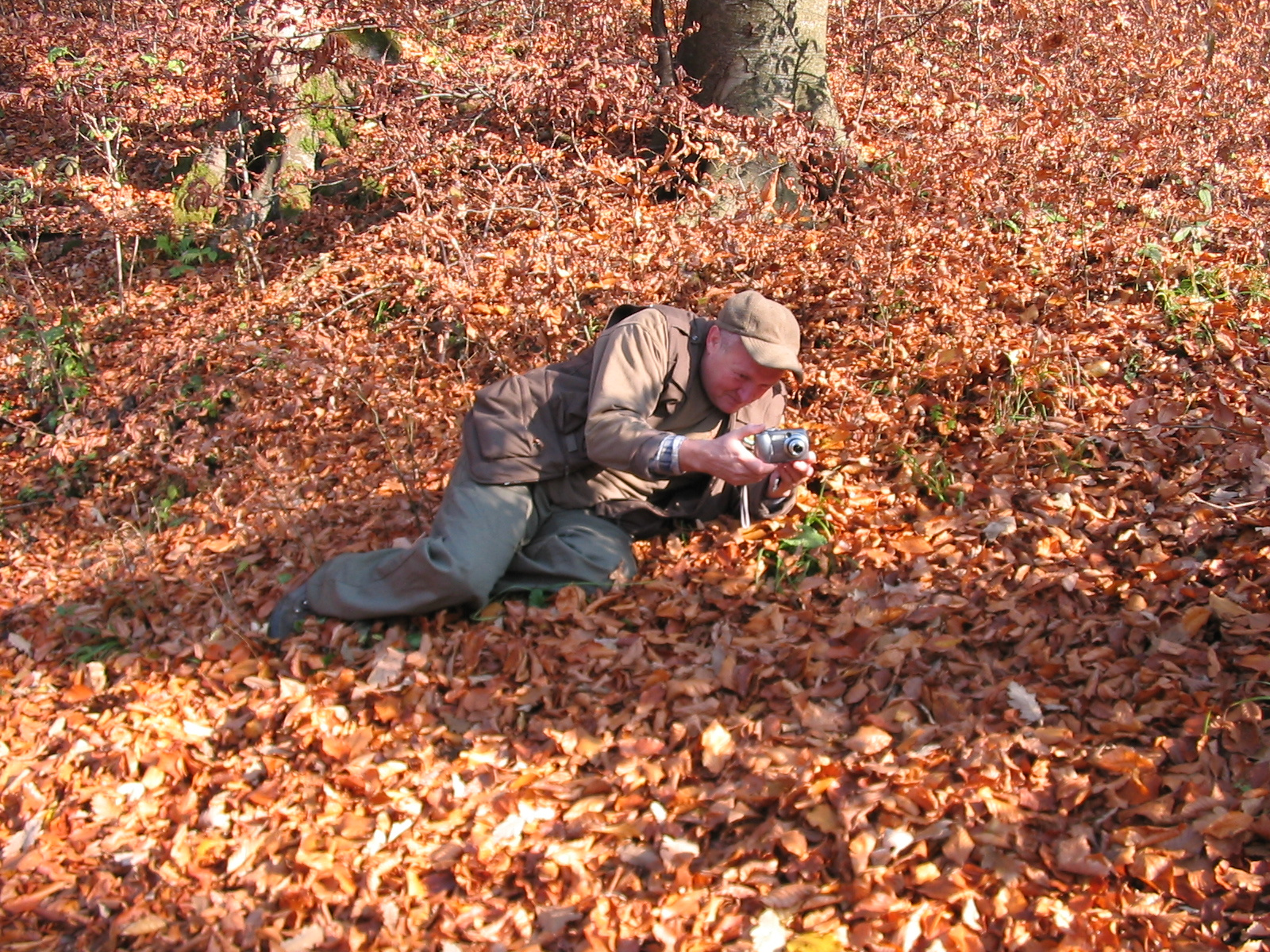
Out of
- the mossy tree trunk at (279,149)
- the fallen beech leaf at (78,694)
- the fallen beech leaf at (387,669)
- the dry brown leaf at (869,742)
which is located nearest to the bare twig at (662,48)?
the mossy tree trunk at (279,149)

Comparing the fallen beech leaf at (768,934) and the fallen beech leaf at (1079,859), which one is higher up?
the fallen beech leaf at (1079,859)

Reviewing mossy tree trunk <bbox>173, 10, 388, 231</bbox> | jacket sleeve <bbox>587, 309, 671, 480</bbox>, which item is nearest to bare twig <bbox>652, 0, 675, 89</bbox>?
mossy tree trunk <bbox>173, 10, 388, 231</bbox>

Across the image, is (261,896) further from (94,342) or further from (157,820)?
(94,342)

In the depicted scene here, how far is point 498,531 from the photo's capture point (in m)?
3.79

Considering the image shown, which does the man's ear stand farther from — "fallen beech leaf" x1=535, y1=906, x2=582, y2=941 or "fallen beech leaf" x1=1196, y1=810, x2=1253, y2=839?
"fallen beech leaf" x1=1196, y1=810, x2=1253, y2=839

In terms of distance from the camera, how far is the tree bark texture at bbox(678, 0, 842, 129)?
19.4 feet

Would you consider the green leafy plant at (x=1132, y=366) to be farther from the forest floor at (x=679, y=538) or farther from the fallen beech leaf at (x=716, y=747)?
the fallen beech leaf at (x=716, y=747)

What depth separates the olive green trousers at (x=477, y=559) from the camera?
3.68m

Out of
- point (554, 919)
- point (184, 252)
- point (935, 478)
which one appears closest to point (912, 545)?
point (935, 478)

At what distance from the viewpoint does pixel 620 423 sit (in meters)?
3.58

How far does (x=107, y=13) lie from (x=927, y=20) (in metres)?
6.91

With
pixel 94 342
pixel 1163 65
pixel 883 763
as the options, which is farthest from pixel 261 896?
pixel 1163 65

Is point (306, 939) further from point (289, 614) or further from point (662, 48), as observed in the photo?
point (662, 48)

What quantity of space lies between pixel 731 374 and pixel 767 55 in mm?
3136
